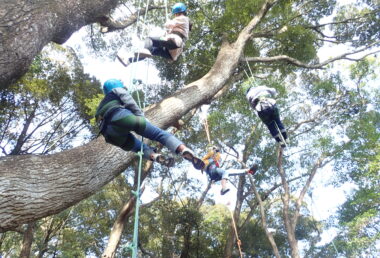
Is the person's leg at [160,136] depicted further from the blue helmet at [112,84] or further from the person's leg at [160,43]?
the person's leg at [160,43]

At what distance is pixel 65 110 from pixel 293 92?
690 centimetres

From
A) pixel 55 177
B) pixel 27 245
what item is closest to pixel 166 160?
pixel 55 177

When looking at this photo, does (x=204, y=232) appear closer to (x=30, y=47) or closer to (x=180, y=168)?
(x=180, y=168)

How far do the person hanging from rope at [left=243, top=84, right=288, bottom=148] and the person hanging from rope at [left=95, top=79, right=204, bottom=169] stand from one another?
5.53 feet

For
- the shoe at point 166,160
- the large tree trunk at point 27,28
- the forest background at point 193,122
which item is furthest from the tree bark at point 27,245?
the shoe at point 166,160

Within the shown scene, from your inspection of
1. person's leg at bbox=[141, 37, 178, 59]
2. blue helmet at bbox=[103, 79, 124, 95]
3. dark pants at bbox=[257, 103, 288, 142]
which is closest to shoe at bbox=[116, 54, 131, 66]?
person's leg at bbox=[141, 37, 178, 59]

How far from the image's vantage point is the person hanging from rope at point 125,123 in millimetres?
2717

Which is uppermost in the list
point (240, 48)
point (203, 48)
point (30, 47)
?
point (203, 48)

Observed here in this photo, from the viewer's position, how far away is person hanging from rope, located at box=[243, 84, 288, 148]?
4.12 metres

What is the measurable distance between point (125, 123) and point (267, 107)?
6.66 feet

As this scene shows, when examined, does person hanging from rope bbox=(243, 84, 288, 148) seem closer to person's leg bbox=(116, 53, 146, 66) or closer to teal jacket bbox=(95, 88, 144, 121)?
person's leg bbox=(116, 53, 146, 66)

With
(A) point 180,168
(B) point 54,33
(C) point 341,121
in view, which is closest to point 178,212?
(A) point 180,168

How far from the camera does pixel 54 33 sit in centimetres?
369

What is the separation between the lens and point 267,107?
4094mm
